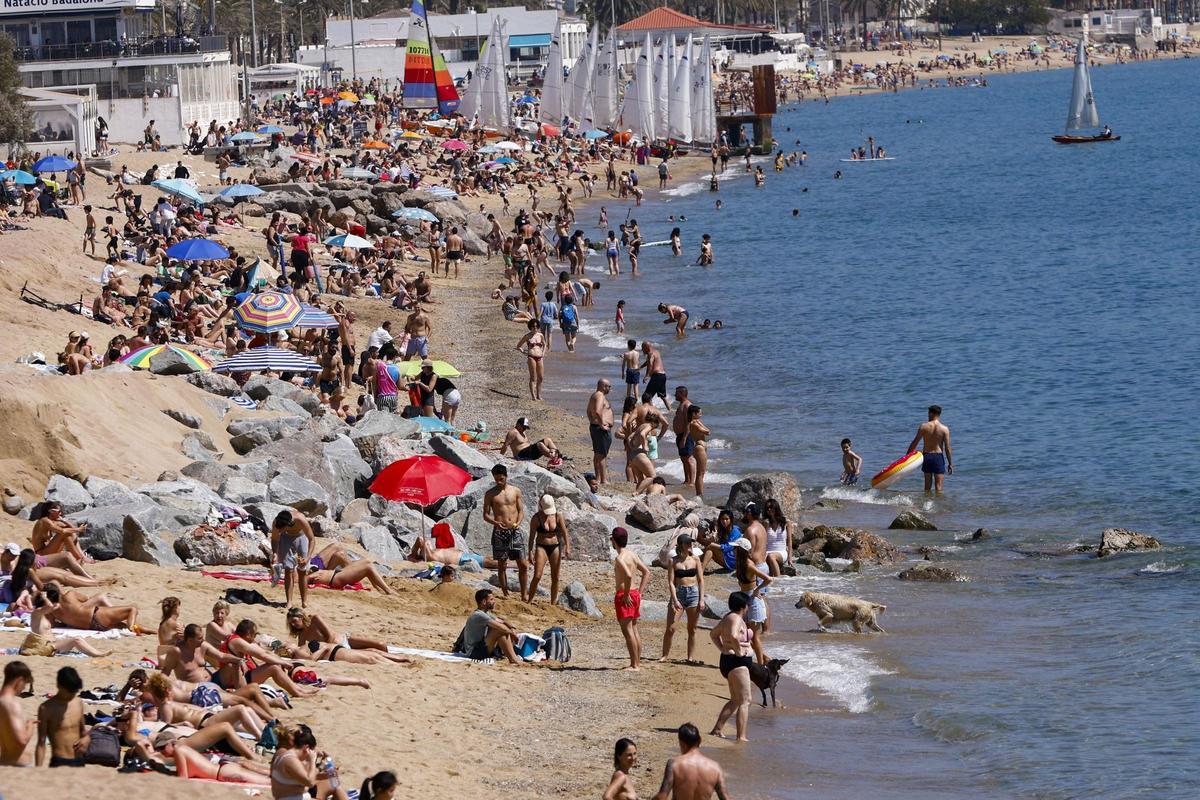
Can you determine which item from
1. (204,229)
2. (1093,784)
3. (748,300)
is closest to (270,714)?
(1093,784)

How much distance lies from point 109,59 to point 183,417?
43785mm

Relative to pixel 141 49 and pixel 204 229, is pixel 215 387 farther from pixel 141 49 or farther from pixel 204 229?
pixel 141 49

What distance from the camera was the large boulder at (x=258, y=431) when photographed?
20953 mm

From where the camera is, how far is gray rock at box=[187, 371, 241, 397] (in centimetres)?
2331

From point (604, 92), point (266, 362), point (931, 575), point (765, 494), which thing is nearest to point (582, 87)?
point (604, 92)

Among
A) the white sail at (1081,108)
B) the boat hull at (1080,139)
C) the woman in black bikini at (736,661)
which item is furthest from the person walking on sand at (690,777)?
the boat hull at (1080,139)

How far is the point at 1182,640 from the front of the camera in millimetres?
16484

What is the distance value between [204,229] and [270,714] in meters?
29.8

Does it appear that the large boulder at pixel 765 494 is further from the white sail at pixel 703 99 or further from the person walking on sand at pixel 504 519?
the white sail at pixel 703 99

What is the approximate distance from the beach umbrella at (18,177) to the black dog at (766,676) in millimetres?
30610

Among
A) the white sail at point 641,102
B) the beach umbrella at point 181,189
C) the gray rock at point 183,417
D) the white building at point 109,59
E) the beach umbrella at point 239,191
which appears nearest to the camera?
the gray rock at point 183,417

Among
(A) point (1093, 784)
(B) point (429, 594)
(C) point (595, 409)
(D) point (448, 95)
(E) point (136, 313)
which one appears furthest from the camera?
(D) point (448, 95)

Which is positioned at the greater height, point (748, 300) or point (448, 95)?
point (448, 95)

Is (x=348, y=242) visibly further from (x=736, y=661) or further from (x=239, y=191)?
(x=736, y=661)
